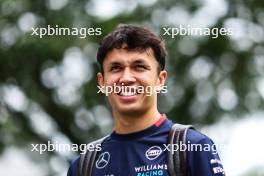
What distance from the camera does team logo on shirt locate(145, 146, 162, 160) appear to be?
290cm

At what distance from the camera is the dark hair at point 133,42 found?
9.93ft

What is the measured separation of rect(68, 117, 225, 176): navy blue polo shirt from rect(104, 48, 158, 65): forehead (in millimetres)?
233

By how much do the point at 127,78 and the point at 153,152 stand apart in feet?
0.94

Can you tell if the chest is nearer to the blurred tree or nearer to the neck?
the neck

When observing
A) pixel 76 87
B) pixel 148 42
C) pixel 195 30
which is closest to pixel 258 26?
pixel 195 30

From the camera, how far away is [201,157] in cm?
285

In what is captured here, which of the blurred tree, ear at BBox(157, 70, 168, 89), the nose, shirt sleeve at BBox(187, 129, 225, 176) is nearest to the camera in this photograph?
shirt sleeve at BBox(187, 129, 225, 176)

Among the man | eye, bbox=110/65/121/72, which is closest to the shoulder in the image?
the man

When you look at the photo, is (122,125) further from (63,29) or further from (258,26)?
(258,26)

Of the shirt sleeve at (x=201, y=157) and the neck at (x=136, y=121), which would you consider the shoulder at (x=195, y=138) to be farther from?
the neck at (x=136, y=121)

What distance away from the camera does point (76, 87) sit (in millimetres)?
9039

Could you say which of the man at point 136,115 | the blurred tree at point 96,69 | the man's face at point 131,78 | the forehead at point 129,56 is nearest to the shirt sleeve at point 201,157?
the man at point 136,115

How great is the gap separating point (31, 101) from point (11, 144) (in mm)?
583

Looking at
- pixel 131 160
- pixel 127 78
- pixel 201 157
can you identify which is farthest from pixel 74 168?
pixel 201 157
